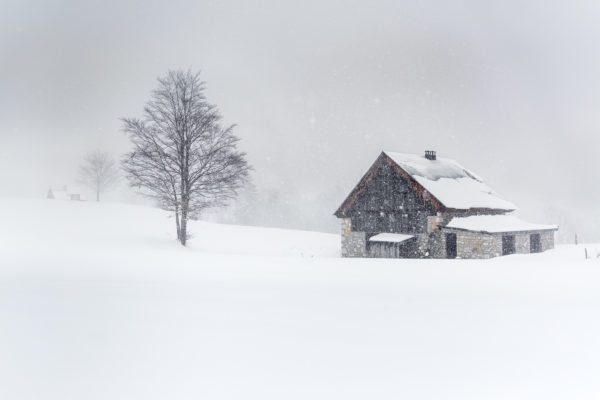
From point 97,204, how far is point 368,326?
51.5 m

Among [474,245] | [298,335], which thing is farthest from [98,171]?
[298,335]

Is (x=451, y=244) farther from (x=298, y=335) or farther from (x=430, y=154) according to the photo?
(x=298, y=335)

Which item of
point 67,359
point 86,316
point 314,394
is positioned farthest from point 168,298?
point 314,394

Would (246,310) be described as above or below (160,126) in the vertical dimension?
below

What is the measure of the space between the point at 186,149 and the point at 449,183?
19205 millimetres

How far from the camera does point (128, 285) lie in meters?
10.7

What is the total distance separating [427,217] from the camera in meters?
28.6

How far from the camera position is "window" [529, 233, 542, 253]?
30.7m

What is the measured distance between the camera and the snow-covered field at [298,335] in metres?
5.05

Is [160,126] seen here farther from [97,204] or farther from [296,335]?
[97,204]

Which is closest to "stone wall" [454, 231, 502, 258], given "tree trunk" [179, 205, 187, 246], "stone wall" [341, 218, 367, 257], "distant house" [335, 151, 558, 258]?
"distant house" [335, 151, 558, 258]

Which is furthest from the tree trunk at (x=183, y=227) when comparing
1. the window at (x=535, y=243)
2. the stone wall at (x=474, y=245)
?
the window at (x=535, y=243)

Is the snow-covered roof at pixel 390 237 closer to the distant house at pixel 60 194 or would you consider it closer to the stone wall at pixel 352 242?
the stone wall at pixel 352 242

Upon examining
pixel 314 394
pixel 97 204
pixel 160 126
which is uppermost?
pixel 160 126
